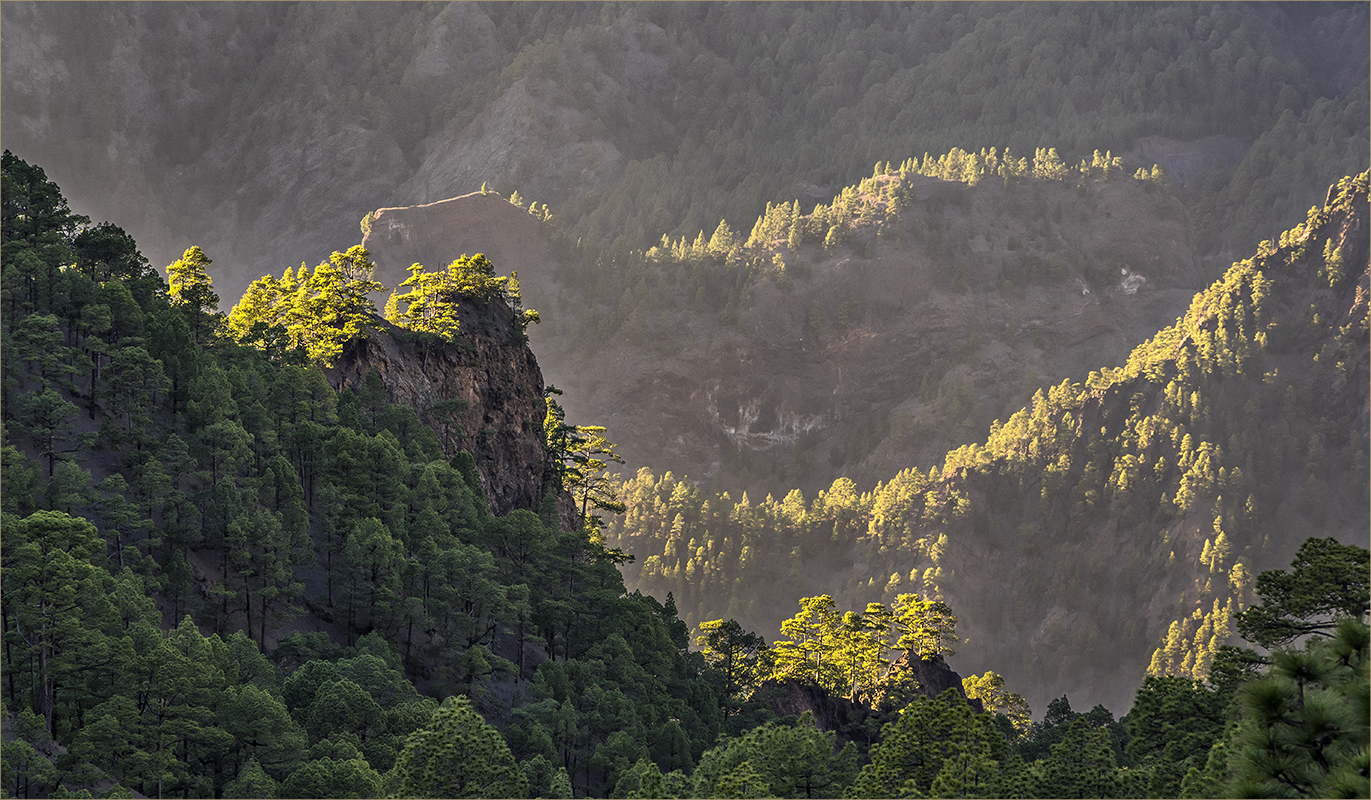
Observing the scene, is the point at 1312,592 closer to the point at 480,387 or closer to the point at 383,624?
the point at 383,624

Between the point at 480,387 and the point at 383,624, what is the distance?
1303 inches

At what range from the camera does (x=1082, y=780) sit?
4594 cm

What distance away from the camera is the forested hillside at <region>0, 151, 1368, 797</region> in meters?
46.4

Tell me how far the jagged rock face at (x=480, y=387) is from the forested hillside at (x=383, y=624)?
365 mm

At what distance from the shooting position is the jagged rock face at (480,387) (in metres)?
97.7

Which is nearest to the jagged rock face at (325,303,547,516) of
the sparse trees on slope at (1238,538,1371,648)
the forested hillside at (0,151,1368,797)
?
the forested hillside at (0,151,1368,797)

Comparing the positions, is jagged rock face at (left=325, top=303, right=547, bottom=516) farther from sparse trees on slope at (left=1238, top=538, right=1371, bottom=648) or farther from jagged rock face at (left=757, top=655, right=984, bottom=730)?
sparse trees on slope at (left=1238, top=538, right=1371, bottom=648)

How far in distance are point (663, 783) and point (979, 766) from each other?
10.3 m

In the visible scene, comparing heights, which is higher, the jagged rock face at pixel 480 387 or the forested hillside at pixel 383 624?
the jagged rock face at pixel 480 387

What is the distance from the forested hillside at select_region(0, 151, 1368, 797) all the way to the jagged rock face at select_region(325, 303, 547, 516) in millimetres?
365

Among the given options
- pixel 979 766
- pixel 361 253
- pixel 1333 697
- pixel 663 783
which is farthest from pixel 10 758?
pixel 361 253

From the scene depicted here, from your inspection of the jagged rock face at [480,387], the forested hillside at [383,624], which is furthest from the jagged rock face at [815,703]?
the jagged rock face at [480,387]

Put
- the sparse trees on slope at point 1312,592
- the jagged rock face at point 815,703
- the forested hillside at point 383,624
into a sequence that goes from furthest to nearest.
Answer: the jagged rock face at point 815,703, the forested hillside at point 383,624, the sparse trees on slope at point 1312,592

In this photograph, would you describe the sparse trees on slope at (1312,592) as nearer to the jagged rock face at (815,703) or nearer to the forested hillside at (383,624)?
the forested hillside at (383,624)
